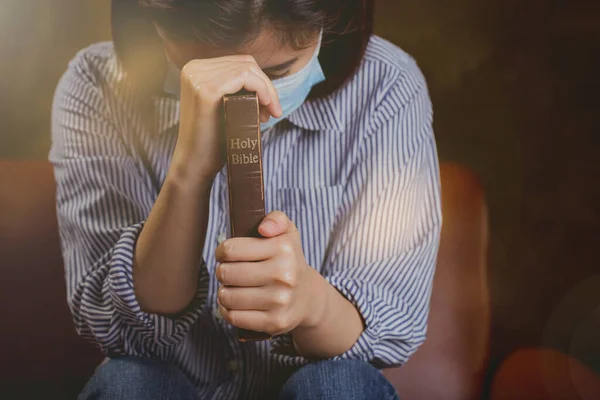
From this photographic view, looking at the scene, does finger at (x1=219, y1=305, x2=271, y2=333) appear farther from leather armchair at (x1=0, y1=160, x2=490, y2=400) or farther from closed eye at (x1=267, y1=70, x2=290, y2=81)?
leather armchair at (x1=0, y1=160, x2=490, y2=400)

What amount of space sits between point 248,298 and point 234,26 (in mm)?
269

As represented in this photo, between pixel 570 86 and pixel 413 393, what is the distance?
0.53 meters

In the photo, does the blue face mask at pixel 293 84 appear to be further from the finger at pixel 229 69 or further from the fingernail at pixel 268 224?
the fingernail at pixel 268 224

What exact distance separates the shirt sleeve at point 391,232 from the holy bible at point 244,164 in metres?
0.20

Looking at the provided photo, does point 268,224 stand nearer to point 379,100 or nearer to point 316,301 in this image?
point 316,301

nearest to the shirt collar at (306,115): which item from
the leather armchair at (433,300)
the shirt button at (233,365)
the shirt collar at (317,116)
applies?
the shirt collar at (317,116)

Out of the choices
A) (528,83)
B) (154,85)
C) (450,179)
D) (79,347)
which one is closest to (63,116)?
(154,85)

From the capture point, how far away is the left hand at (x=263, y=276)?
0.53 m

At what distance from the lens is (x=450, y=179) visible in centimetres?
89

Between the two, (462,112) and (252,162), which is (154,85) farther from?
(462,112)

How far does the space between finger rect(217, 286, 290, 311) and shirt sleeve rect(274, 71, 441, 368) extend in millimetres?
160

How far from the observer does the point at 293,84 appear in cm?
70

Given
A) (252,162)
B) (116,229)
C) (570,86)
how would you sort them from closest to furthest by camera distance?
(252,162) < (116,229) < (570,86)

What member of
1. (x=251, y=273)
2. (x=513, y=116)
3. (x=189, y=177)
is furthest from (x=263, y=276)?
(x=513, y=116)
